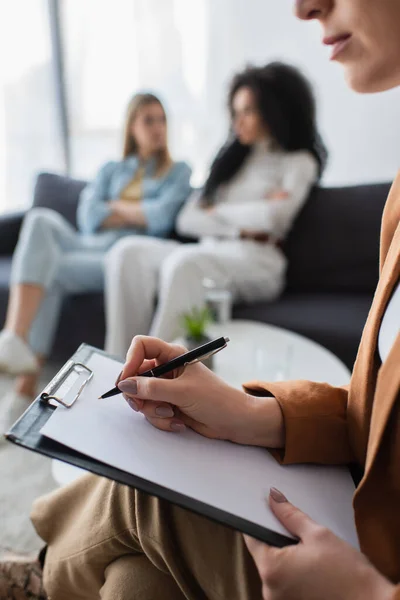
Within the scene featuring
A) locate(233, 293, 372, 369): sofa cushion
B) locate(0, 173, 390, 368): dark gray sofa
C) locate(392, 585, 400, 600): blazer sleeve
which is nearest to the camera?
locate(392, 585, 400, 600): blazer sleeve

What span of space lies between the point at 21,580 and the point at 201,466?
1.25ft

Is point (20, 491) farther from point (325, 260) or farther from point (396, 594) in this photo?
point (325, 260)

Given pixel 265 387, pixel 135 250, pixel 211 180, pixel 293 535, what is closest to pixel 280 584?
pixel 293 535

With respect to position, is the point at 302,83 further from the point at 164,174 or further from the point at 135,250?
the point at 135,250

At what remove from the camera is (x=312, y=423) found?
49 cm

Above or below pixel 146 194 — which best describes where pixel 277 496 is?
below

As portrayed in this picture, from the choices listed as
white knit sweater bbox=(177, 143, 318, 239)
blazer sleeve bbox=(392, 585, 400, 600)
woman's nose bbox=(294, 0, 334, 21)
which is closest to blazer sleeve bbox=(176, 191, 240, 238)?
white knit sweater bbox=(177, 143, 318, 239)

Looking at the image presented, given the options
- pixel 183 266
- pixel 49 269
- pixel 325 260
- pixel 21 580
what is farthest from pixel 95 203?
pixel 21 580

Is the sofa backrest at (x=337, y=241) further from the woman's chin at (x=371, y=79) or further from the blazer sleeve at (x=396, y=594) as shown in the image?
the blazer sleeve at (x=396, y=594)

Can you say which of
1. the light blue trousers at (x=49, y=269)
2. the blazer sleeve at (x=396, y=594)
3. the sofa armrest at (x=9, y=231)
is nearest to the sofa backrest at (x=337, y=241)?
the light blue trousers at (x=49, y=269)

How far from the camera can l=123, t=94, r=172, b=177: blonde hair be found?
2.08m

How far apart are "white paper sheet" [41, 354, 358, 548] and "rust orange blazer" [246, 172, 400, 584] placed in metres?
0.02

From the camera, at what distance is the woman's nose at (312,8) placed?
45cm

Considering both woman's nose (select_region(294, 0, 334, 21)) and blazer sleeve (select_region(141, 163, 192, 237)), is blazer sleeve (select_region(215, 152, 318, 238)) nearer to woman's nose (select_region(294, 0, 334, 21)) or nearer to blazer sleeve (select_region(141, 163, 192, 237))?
blazer sleeve (select_region(141, 163, 192, 237))
